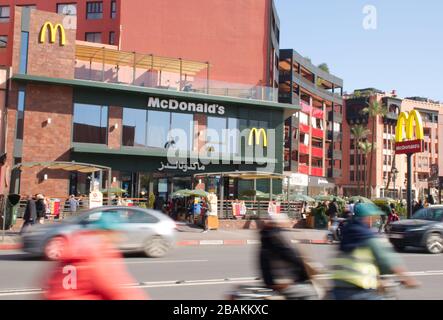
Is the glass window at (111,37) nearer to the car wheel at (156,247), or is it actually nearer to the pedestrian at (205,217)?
the pedestrian at (205,217)

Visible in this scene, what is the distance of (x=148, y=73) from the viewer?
1335 inches

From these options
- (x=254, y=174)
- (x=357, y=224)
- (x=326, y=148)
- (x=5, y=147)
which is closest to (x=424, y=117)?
(x=326, y=148)

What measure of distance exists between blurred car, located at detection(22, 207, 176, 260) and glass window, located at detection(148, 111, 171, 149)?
18019 millimetres

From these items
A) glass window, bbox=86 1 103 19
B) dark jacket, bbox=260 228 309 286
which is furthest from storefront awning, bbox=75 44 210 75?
dark jacket, bbox=260 228 309 286

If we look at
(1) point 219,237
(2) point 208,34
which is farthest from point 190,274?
(2) point 208,34

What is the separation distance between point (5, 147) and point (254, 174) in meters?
14.0

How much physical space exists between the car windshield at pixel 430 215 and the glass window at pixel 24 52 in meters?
22.7

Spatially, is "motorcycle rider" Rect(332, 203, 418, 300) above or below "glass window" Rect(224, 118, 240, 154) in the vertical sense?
below

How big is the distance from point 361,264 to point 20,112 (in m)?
28.1

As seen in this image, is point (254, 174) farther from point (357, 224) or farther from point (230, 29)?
point (357, 224)

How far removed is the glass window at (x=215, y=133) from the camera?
34562 millimetres

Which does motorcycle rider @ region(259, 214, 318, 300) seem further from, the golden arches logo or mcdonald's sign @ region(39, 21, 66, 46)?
mcdonald's sign @ region(39, 21, 66, 46)

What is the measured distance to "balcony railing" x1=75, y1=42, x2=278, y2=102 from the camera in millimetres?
32688

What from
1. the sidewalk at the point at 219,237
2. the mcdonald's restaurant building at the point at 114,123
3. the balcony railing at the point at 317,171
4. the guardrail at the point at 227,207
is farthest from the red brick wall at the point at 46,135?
the balcony railing at the point at 317,171
